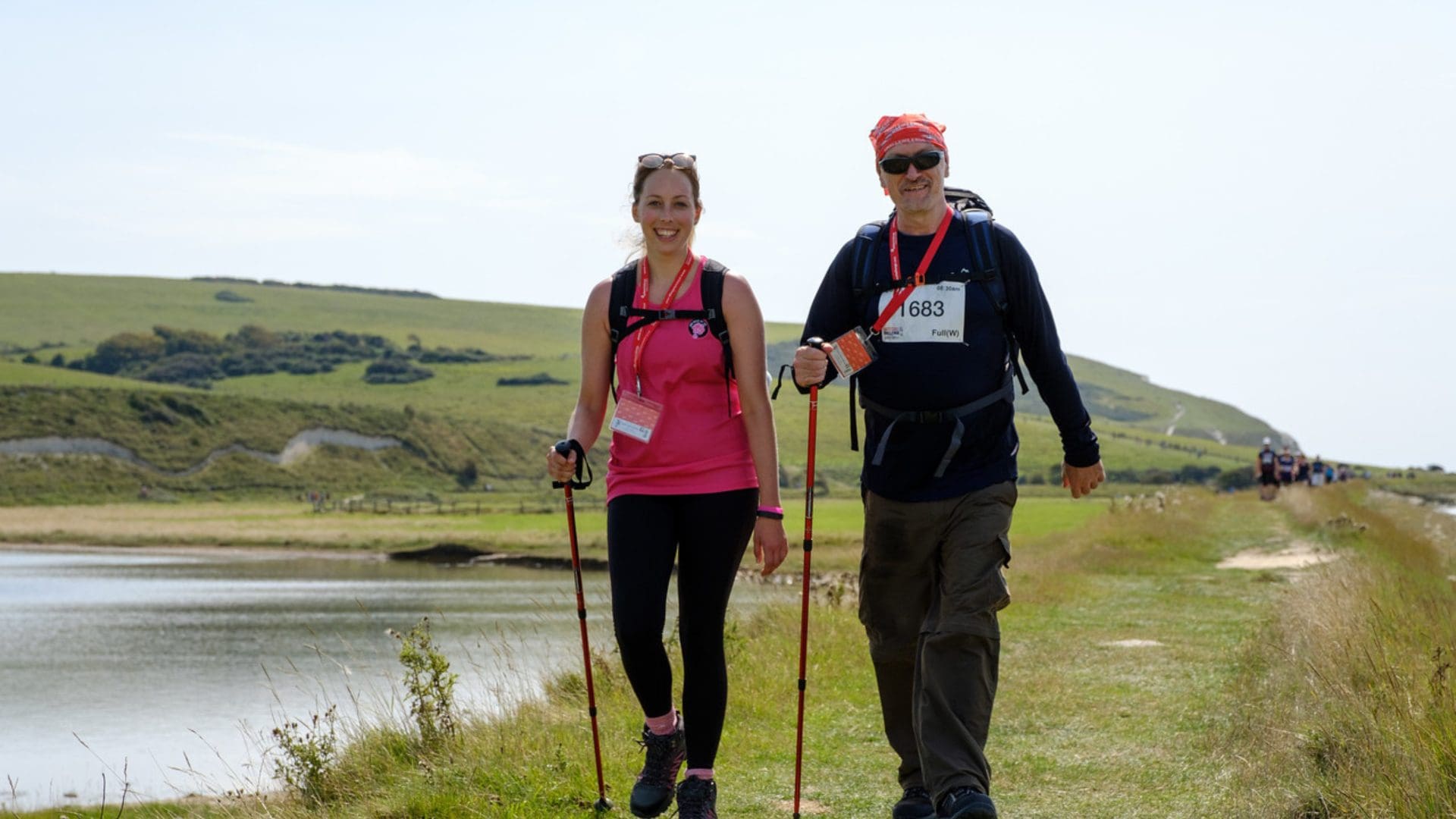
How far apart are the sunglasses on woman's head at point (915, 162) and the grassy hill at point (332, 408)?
79288 mm

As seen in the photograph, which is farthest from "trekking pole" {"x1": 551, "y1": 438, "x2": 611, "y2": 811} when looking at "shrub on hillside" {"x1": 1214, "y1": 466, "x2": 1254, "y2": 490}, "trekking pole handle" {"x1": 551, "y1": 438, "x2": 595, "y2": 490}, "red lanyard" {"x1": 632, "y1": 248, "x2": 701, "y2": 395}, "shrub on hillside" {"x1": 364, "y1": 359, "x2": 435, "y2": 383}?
"shrub on hillside" {"x1": 364, "y1": 359, "x2": 435, "y2": 383}

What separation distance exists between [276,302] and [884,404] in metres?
195

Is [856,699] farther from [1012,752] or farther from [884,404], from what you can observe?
[884,404]

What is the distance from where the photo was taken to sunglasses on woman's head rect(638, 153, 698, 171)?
6.18 meters

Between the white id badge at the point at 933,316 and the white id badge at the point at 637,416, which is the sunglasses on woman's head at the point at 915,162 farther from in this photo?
the white id badge at the point at 637,416

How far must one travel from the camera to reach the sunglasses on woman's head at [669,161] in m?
6.18

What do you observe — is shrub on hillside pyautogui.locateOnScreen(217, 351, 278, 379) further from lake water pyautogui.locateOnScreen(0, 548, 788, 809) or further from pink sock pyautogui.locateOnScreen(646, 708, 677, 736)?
pink sock pyautogui.locateOnScreen(646, 708, 677, 736)

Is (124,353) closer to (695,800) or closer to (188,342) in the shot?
(188,342)

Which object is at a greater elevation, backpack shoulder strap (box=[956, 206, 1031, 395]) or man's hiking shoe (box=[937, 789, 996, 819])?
backpack shoulder strap (box=[956, 206, 1031, 395])

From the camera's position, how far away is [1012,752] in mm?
7918

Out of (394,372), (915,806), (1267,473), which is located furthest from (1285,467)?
(394,372)

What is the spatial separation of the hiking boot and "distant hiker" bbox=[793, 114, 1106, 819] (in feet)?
2.54

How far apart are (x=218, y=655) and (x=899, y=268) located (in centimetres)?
1867

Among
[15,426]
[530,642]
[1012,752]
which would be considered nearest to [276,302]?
[15,426]
